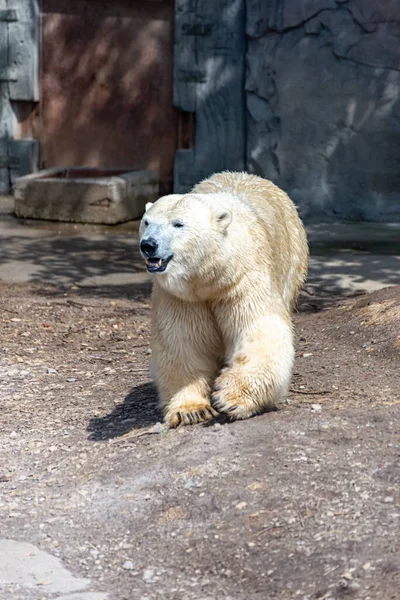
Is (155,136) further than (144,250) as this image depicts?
Yes

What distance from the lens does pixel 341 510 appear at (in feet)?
10.6

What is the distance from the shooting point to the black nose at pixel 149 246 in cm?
368

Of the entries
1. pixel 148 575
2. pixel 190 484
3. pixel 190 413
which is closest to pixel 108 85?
pixel 190 413

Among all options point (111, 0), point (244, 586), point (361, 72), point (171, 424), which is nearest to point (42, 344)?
point (171, 424)

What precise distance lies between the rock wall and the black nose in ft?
21.5

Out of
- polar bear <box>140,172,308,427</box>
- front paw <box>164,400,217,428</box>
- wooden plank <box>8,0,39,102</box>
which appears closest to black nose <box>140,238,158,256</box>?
polar bear <box>140,172,308,427</box>

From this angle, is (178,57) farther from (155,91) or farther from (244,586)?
(244,586)

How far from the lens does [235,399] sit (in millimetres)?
3934

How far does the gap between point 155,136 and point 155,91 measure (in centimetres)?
48

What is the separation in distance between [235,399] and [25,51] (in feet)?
25.8

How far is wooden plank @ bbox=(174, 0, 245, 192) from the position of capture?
10188 mm

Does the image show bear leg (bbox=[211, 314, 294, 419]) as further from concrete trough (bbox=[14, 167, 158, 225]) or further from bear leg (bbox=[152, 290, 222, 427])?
concrete trough (bbox=[14, 167, 158, 225])

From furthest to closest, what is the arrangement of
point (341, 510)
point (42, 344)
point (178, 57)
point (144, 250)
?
1. point (178, 57)
2. point (42, 344)
3. point (144, 250)
4. point (341, 510)

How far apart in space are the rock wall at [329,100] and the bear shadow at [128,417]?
18.3 feet
